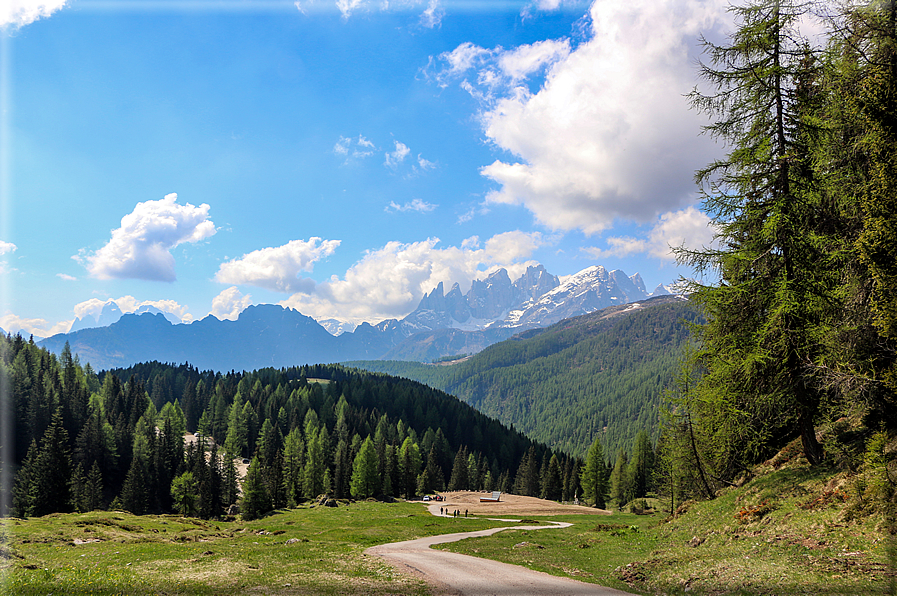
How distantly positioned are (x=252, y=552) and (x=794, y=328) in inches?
1317

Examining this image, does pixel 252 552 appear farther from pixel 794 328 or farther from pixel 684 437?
pixel 684 437

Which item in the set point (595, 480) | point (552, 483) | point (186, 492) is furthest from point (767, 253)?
point (552, 483)

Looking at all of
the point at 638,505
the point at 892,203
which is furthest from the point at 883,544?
the point at 638,505

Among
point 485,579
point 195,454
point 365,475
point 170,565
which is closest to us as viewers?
point 485,579

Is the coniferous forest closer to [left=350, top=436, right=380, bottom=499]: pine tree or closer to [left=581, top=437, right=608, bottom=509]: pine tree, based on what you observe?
[left=350, top=436, right=380, bottom=499]: pine tree

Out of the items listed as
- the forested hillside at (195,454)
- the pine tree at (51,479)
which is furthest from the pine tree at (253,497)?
the pine tree at (51,479)

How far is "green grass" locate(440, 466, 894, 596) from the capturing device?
13.0 metres

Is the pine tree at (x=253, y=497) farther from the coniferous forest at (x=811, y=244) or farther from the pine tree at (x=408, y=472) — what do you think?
the coniferous forest at (x=811, y=244)

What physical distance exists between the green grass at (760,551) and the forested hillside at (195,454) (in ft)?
223

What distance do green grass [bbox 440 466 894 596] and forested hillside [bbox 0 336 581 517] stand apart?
67833mm

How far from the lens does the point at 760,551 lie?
16562mm

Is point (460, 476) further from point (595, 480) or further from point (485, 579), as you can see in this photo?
point (485, 579)

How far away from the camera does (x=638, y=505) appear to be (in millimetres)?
91812

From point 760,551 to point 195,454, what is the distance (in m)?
97.2
